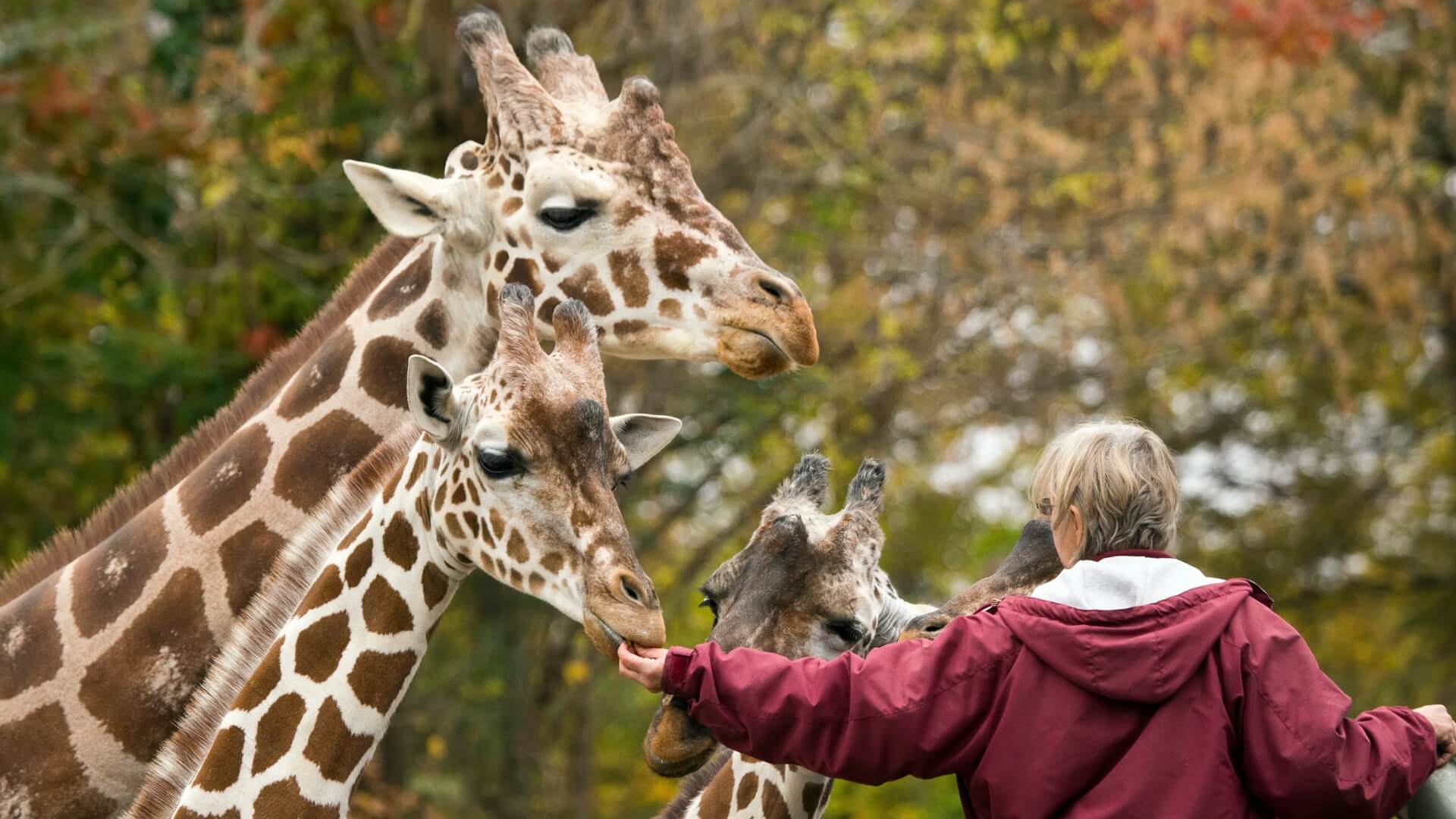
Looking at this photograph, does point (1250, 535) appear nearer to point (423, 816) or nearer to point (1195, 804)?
point (423, 816)

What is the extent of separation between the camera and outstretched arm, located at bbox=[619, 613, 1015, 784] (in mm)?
3525

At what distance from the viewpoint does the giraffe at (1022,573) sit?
4.79 metres

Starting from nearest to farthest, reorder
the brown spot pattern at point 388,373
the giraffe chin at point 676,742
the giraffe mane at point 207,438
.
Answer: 1. the giraffe chin at point 676,742
2. the brown spot pattern at point 388,373
3. the giraffe mane at point 207,438

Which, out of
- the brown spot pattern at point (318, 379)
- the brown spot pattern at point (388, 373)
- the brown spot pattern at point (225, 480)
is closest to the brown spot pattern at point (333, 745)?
the brown spot pattern at point (225, 480)

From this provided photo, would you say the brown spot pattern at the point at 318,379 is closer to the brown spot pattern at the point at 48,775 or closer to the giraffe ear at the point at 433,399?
the brown spot pattern at the point at 48,775

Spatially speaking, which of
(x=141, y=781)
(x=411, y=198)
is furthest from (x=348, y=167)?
(x=141, y=781)

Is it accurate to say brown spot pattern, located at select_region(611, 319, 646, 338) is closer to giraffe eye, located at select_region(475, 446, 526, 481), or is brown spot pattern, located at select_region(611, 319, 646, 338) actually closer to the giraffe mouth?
giraffe eye, located at select_region(475, 446, 526, 481)

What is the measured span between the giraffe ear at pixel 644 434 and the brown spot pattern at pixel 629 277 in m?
0.58

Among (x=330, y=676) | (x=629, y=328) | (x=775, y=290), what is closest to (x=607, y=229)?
(x=629, y=328)

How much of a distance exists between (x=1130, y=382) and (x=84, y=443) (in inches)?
378

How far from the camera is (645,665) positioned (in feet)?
12.1

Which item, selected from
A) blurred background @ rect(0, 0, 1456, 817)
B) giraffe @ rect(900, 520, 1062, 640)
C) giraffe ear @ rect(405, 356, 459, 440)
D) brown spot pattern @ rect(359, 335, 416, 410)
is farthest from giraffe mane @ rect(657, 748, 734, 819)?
blurred background @ rect(0, 0, 1456, 817)

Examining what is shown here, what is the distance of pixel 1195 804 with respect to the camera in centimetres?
339

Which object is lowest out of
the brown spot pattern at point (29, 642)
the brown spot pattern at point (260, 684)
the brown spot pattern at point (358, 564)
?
the brown spot pattern at point (29, 642)
